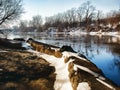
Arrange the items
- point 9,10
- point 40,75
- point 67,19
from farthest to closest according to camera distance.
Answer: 1. point 67,19
2. point 9,10
3. point 40,75

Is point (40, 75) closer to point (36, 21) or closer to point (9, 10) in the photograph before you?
point (9, 10)

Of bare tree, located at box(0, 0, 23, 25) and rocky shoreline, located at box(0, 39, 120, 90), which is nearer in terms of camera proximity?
rocky shoreline, located at box(0, 39, 120, 90)

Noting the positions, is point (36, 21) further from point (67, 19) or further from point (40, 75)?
point (40, 75)

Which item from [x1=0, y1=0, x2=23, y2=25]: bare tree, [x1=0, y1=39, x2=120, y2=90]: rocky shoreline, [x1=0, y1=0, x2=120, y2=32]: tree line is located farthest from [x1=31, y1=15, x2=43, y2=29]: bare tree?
[x1=0, y1=39, x2=120, y2=90]: rocky shoreline

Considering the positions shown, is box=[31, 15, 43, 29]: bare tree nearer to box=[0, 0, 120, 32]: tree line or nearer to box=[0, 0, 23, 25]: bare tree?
box=[0, 0, 120, 32]: tree line

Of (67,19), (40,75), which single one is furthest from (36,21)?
(40,75)

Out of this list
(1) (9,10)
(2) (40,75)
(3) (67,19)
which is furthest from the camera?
(3) (67,19)

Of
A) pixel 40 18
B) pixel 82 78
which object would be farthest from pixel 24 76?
pixel 40 18

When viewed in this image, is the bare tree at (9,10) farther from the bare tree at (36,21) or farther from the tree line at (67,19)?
the bare tree at (36,21)

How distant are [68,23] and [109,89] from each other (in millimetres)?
121014

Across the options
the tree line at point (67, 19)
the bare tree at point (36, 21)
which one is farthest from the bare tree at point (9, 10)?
the bare tree at point (36, 21)

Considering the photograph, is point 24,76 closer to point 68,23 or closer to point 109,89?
point 109,89

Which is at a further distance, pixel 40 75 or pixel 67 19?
pixel 67 19

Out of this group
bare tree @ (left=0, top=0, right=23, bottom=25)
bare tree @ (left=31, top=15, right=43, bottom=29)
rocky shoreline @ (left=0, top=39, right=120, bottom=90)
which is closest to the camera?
rocky shoreline @ (left=0, top=39, right=120, bottom=90)
